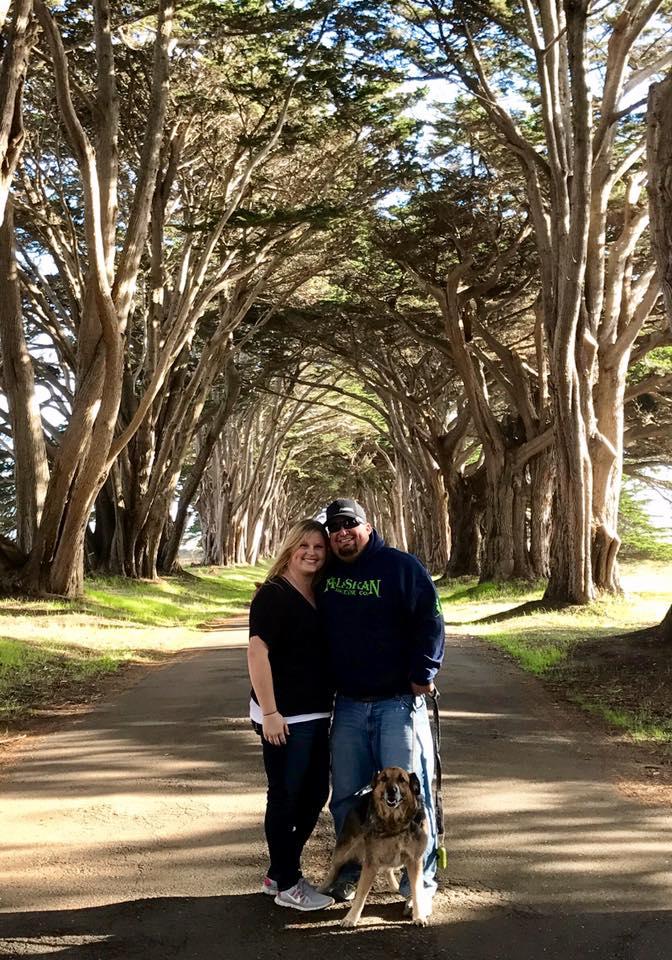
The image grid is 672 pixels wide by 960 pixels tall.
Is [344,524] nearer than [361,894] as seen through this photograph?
No

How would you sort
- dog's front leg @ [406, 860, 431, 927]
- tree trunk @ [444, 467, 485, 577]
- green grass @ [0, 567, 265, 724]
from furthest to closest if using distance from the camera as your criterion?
tree trunk @ [444, 467, 485, 577], green grass @ [0, 567, 265, 724], dog's front leg @ [406, 860, 431, 927]

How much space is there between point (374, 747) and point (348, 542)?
0.86 metres

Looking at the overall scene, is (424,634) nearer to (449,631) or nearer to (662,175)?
(662,175)

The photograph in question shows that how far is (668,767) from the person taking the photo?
21.4 ft

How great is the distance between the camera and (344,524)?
13.9 feet

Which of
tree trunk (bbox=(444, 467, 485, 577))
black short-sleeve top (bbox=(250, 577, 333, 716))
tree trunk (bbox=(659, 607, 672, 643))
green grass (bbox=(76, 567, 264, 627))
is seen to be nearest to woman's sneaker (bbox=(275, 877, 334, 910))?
black short-sleeve top (bbox=(250, 577, 333, 716))

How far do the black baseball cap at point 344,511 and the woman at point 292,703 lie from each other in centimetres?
9

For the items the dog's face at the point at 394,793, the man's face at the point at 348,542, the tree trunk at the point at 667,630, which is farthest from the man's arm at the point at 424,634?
the tree trunk at the point at 667,630

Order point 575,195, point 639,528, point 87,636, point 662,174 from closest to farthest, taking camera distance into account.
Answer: point 662,174, point 87,636, point 575,195, point 639,528

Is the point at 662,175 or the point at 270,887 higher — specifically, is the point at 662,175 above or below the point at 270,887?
above

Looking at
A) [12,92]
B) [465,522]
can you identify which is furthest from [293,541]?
[465,522]

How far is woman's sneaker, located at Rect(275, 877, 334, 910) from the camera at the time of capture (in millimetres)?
4051

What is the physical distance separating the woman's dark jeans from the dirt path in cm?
21

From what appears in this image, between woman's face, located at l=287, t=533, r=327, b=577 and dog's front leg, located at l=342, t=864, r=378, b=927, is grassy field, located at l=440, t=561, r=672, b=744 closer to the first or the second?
dog's front leg, located at l=342, t=864, r=378, b=927
